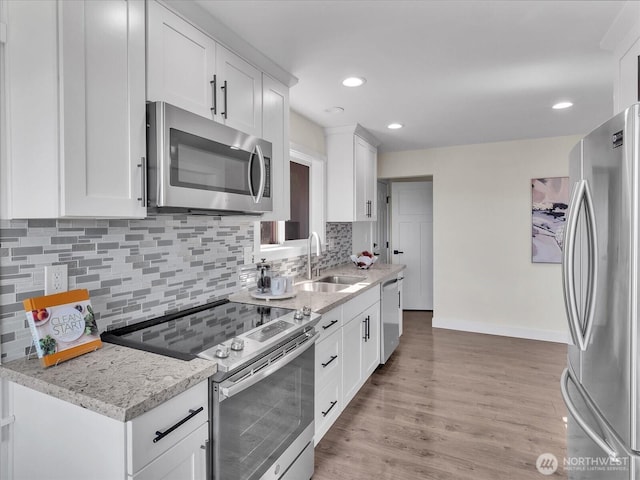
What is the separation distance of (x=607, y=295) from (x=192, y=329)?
157cm

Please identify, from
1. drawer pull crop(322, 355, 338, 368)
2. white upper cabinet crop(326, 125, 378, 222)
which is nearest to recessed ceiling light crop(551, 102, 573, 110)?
white upper cabinet crop(326, 125, 378, 222)

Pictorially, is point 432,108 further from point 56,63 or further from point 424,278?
A: point 424,278

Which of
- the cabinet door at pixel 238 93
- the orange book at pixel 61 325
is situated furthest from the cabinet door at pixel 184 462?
the cabinet door at pixel 238 93

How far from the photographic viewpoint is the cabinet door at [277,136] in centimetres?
210

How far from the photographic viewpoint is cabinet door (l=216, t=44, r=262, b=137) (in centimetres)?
174

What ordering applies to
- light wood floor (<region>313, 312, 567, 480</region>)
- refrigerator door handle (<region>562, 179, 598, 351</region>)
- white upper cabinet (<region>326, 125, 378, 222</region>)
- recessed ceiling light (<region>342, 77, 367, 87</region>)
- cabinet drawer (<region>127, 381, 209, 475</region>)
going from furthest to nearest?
1. white upper cabinet (<region>326, 125, 378, 222</region>)
2. recessed ceiling light (<region>342, 77, 367, 87</region>)
3. light wood floor (<region>313, 312, 567, 480</region>)
4. refrigerator door handle (<region>562, 179, 598, 351</region>)
5. cabinet drawer (<region>127, 381, 209, 475</region>)

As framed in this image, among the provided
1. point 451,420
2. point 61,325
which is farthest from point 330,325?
point 61,325

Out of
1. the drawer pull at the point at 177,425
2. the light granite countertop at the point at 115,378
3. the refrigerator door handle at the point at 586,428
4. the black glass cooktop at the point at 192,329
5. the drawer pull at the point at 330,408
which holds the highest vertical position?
the black glass cooktop at the point at 192,329

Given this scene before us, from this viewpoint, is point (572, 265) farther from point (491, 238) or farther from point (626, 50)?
point (491, 238)

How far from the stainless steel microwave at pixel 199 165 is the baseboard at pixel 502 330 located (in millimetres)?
3631

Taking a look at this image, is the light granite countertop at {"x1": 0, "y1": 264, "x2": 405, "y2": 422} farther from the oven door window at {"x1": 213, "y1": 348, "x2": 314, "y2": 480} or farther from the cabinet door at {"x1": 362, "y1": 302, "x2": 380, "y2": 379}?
the cabinet door at {"x1": 362, "y1": 302, "x2": 380, "y2": 379}

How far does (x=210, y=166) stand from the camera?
156cm

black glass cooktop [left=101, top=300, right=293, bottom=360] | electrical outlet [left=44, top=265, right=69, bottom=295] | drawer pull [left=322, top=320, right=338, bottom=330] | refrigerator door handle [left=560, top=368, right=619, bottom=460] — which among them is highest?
electrical outlet [left=44, top=265, right=69, bottom=295]

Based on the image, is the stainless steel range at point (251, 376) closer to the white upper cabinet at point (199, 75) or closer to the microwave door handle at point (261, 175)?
the microwave door handle at point (261, 175)
